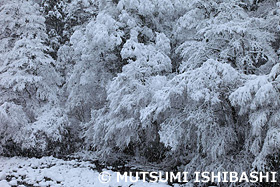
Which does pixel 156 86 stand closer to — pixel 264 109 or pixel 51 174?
pixel 264 109

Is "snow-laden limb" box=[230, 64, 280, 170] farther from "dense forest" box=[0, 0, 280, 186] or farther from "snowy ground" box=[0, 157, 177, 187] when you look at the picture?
"snowy ground" box=[0, 157, 177, 187]

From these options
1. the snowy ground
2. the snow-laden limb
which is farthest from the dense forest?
the snowy ground

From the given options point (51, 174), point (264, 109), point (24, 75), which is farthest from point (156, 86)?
point (24, 75)

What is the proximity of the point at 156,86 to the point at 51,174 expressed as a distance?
→ 4750 millimetres

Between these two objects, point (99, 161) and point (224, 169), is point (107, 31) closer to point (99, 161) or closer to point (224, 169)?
point (99, 161)

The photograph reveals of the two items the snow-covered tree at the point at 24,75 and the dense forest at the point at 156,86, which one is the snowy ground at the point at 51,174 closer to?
the dense forest at the point at 156,86

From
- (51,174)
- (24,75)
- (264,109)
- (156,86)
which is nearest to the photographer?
(264,109)

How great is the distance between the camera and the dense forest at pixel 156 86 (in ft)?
20.3

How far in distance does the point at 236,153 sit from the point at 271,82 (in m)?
2.30

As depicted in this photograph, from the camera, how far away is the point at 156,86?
322 inches

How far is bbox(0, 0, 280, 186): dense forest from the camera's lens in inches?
243

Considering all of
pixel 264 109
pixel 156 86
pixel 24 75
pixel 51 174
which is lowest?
pixel 51 174

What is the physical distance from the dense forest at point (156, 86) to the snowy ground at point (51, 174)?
34.1 inches

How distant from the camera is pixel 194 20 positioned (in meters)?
9.62
